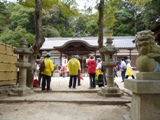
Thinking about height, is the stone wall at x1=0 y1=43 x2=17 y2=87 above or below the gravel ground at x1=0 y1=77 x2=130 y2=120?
above

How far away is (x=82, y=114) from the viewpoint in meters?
4.45

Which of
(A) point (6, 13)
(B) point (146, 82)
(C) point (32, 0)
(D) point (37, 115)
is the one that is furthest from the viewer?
(A) point (6, 13)

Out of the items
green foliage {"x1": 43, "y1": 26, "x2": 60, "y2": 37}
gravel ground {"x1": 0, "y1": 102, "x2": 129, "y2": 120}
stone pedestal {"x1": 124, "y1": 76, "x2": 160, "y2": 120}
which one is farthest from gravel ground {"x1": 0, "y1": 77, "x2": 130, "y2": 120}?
green foliage {"x1": 43, "y1": 26, "x2": 60, "y2": 37}

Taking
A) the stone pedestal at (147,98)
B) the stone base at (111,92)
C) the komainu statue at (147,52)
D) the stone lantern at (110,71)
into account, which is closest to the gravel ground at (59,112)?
the stone pedestal at (147,98)

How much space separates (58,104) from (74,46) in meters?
17.0

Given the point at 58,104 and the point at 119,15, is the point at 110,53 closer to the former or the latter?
the point at 58,104

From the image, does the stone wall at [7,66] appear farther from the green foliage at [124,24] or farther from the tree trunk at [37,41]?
the green foliage at [124,24]

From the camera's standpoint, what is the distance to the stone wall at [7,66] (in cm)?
702

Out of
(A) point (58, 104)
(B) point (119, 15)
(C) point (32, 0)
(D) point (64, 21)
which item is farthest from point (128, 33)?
(A) point (58, 104)

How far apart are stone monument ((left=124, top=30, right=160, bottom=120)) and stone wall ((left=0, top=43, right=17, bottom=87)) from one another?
5264mm

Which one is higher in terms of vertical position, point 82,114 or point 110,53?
point 110,53

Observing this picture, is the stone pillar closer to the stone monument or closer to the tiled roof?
the stone monument

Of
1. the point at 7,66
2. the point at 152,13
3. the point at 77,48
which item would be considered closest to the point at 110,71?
the point at 7,66

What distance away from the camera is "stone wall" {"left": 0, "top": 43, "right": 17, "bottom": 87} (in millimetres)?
7016
